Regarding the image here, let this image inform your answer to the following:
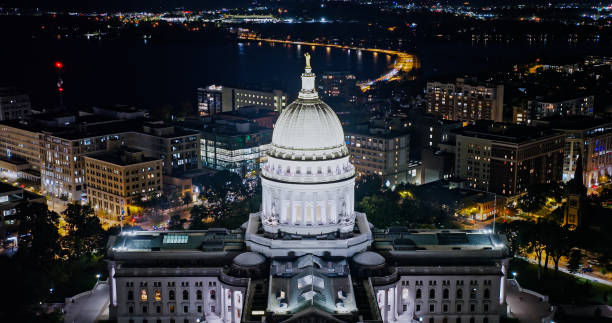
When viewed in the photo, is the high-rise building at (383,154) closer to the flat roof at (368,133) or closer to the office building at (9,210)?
the flat roof at (368,133)

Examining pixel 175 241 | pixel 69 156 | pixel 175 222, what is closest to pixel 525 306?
pixel 175 241

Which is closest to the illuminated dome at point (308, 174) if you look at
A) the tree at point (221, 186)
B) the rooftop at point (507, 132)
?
the tree at point (221, 186)

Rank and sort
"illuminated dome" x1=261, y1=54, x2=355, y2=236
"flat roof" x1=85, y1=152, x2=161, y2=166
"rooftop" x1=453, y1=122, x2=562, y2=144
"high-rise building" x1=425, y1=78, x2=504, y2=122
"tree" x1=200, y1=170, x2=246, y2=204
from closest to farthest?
"illuminated dome" x1=261, y1=54, x2=355, y2=236, "tree" x1=200, y1=170, x2=246, y2=204, "flat roof" x1=85, y1=152, x2=161, y2=166, "rooftop" x1=453, y1=122, x2=562, y2=144, "high-rise building" x1=425, y1=78, x2=504, y2=122

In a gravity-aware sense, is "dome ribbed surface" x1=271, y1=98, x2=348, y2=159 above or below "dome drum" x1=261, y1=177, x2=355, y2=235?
above

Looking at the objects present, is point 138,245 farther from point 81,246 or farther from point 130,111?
point 130,111

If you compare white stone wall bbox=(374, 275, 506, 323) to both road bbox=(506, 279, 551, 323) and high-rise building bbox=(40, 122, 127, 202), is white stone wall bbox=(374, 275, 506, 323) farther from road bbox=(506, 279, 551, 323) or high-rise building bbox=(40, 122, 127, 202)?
high-rise building bbox=(40, 122, 127, 202)

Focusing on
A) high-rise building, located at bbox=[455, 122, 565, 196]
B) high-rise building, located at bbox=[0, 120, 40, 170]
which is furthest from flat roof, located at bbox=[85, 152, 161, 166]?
high-rise building, located at bbox=[455, 122, 565, 196]

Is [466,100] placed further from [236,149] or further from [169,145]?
[169,145]
